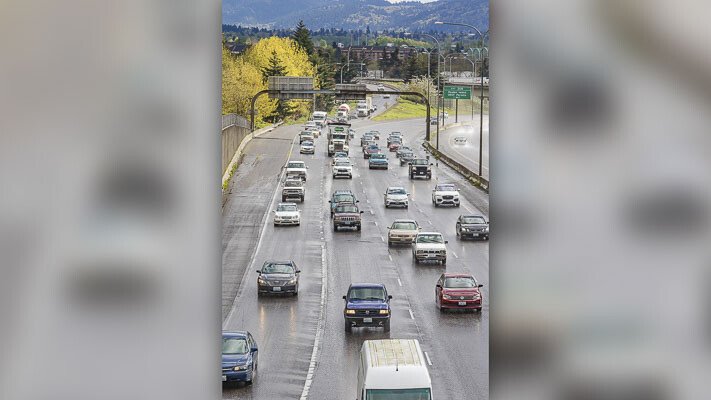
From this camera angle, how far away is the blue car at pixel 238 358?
78.0 feet

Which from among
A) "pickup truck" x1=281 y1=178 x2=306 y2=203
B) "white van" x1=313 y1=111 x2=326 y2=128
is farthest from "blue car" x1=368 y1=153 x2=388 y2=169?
"white van" x1=313 y1=111 x2=326 y2=128

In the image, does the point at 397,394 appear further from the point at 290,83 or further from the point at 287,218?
the point at 290,83

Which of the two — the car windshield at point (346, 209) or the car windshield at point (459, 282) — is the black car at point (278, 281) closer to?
the car windshield at point (459, 282)

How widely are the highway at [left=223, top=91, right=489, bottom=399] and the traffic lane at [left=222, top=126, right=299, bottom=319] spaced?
0.12 m

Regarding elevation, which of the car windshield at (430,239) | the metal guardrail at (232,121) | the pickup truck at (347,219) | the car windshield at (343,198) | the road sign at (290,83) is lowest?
the pickup truck at (347,219)

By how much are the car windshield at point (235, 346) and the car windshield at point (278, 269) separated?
1393cm

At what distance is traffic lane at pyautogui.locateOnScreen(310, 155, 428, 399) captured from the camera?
82.0ft

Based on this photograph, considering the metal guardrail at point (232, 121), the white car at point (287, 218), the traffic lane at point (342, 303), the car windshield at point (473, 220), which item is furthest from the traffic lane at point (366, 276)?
the metal guardrail at point (232, 121)

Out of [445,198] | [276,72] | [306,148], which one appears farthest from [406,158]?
[276,72]

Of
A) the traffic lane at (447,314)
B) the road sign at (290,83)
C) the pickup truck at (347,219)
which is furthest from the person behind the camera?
the road sign at (290,83)

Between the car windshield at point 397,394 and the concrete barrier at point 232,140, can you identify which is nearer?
the car windshield at point 397,394
